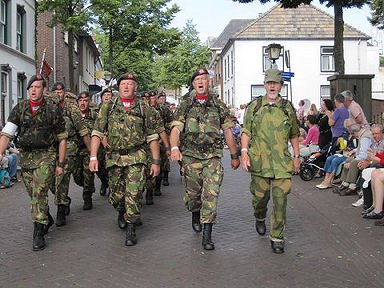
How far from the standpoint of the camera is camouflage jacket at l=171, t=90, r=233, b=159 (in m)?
6.25

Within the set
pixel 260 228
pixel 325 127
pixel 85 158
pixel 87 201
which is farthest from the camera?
pixel 325 127

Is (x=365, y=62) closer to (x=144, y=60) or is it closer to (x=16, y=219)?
(x=144, y=60)

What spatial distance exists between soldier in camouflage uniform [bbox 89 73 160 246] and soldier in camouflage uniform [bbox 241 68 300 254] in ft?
3.90

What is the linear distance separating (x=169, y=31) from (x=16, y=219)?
2320cm

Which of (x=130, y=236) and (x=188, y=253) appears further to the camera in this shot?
(x=130, y=236)

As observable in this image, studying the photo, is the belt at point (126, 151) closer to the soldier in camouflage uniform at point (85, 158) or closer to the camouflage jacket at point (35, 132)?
the camouflage jacket at point (35, 132)

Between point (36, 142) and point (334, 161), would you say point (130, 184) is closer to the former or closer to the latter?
A: point (36, 142)

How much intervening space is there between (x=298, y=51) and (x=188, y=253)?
33.1 meters

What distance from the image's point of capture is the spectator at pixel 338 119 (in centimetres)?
1143

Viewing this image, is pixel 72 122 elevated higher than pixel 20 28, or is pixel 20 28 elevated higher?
pixel 20 28

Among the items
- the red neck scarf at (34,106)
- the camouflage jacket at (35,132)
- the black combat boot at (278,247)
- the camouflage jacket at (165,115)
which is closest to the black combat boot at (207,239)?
the black combat boot at (278,247)

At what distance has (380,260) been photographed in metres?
5.64

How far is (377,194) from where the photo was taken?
763cm

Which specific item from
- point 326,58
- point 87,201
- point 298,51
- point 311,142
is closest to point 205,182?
point 87,201
